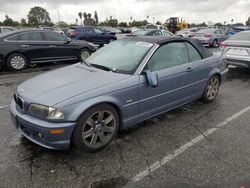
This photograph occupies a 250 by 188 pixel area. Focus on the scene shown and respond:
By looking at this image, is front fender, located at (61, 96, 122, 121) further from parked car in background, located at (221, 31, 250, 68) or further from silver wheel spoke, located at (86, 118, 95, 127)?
parked car in background, located at (221, 31, 250, 68)

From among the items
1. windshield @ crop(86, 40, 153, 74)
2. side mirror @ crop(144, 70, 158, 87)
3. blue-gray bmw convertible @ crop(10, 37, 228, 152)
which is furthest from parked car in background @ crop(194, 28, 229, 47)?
side mirror @ crop(144, 70, 158, 87)

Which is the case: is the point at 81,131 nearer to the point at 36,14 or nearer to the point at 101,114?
the point at 101,114

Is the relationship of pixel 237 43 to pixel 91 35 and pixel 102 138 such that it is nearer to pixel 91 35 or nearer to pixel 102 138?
pixel 102 138

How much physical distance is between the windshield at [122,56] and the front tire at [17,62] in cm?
530

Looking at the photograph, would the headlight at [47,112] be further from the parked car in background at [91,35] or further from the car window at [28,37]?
the parked car in background at [91,35]

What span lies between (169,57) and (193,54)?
2.44 feet

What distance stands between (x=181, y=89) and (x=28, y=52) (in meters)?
6.57

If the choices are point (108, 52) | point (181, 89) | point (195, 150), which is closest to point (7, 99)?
point (108, 52)

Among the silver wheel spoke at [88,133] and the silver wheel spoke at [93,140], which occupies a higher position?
the silver wheel spoke at [88,133]

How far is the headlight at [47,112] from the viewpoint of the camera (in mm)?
2869

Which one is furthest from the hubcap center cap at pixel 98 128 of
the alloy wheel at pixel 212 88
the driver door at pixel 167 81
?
the alloy wheel at pixel 212 88

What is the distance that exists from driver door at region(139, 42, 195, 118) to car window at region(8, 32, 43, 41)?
643 centimetres

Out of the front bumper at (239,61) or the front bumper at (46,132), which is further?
the front bumper at (239,61)

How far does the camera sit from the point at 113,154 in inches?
128
